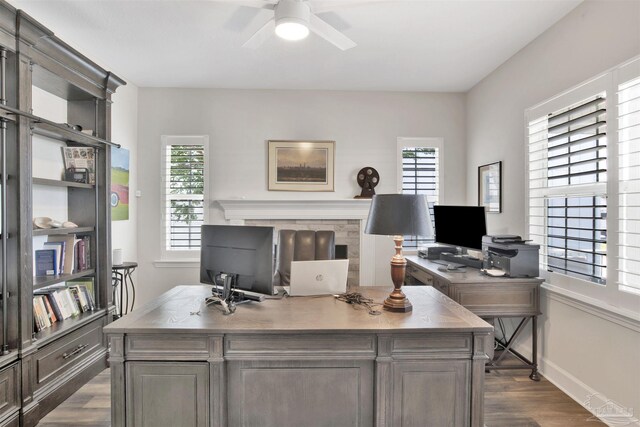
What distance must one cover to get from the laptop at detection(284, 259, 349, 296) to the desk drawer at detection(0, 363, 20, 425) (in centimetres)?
169

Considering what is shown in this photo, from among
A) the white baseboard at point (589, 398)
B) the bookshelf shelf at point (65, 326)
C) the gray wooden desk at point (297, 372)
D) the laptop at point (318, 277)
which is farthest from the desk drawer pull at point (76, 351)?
the white baseboard at point (589, 398)


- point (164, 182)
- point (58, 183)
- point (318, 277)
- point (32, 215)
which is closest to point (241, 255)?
point (318, 277)

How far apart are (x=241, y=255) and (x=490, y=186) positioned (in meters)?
2.89

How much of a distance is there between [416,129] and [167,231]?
10.9 feet

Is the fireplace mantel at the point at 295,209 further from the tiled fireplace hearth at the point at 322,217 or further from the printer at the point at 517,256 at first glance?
the printer at the point at 517,256

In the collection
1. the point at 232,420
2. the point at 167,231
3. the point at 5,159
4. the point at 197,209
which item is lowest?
the point at 232,420

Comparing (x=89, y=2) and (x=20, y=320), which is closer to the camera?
(x=20, y=320)

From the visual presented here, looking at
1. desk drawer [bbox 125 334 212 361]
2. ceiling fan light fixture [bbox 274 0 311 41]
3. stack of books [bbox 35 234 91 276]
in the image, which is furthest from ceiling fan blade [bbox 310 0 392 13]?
stack of books [bbox 35 234 91 276]

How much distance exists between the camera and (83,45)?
10.1ft

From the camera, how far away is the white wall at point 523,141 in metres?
2.10

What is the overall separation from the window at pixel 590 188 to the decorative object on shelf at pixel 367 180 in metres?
1.69

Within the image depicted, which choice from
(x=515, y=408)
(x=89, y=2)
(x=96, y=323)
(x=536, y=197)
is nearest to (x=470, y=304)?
(x=515, y=408)

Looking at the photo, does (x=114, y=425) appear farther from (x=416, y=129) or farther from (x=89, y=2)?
(x=416, y=129)

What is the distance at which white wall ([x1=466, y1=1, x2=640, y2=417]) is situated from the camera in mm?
2102
